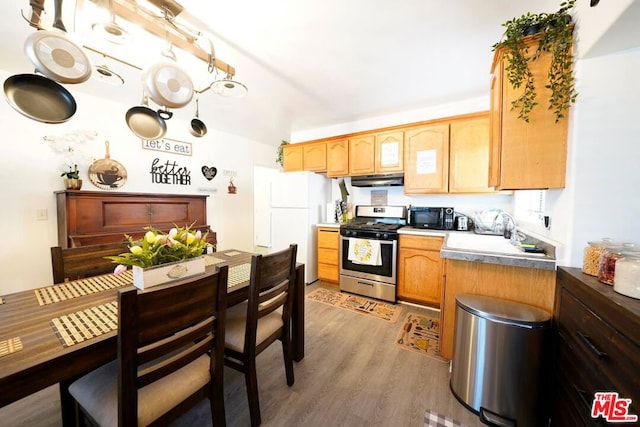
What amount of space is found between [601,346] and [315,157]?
3.25 m

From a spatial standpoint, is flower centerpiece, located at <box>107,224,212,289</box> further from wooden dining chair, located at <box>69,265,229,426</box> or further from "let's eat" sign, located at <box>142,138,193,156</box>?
"let's eat" sign, located at <box>142,138,193,156</box>

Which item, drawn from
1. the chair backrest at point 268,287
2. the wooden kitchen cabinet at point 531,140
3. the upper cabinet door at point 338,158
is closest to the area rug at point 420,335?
the chair backrest at point 268,287

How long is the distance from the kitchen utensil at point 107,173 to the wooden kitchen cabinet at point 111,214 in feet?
1.30

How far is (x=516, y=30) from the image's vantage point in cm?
134

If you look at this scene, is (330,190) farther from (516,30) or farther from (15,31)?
(15,31)

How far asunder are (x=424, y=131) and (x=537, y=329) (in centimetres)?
229

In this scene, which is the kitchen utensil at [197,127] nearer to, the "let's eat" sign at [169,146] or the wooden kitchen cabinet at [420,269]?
the "let's eat" sign at [169,146]

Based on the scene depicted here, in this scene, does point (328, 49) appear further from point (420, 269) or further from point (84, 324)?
point (420, 269)

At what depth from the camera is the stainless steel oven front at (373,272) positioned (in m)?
2.86

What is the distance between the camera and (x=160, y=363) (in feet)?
2.95

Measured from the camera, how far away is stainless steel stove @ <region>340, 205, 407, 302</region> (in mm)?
2867

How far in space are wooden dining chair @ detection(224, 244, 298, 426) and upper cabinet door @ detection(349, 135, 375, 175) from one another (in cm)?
208

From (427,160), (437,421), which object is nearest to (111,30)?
(437,421)

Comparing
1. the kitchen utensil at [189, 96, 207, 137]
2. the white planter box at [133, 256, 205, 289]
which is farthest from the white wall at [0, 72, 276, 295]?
the white planter box at [133, 256, 205, 289]
